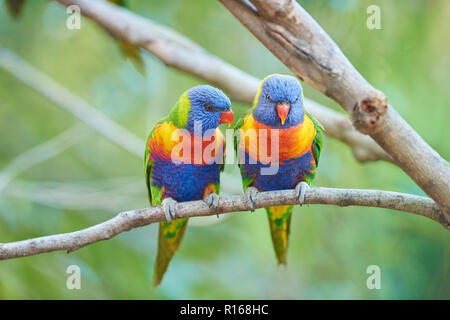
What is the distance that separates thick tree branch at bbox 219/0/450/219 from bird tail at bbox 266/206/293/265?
68 cm

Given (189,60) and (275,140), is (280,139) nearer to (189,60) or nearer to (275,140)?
(275,140)

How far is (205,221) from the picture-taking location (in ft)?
11.0

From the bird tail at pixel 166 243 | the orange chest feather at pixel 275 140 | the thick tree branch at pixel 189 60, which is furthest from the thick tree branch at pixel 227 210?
the thick tree branch at pixel 189 60

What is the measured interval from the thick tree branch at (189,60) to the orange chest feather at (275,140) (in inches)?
22.6

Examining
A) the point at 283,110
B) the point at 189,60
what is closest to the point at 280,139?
the point at 283,110

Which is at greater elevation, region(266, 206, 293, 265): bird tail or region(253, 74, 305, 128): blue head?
region(253, 74, 305, 128): blue head

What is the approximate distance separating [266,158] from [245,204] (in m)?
0.32

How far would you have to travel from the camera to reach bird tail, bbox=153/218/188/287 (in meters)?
2.19

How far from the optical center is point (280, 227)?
2.25 metres

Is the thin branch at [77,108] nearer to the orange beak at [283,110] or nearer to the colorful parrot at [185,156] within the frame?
the colorful parrot at [185,156]

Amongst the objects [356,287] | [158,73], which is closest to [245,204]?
[356,287]

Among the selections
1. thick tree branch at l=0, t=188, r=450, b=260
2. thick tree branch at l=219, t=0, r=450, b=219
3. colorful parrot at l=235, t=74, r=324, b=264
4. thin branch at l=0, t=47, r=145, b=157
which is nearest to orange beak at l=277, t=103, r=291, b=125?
colorful parrot at l=235, t=74, r=324, b=264

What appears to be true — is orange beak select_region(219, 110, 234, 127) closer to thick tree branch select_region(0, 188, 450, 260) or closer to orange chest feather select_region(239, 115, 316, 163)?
orange chest feather select_region(239, 115, 316, 163)
